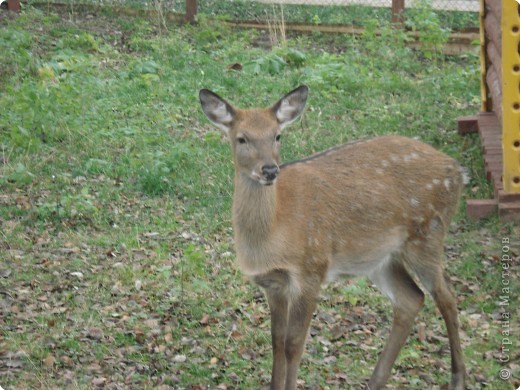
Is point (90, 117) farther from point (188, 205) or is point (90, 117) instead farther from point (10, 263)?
point (10, 263)

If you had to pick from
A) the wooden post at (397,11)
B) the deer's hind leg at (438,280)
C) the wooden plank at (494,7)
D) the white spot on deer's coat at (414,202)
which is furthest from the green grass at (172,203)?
the wooden plank at (494,7)

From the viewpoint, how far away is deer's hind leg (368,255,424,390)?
6703mm

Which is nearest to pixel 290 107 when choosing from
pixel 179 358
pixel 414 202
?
pixel 414 202

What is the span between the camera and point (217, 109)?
664 centimetres

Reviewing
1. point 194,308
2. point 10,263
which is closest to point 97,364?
point 194,308

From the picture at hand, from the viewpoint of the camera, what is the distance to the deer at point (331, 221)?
6.36 m

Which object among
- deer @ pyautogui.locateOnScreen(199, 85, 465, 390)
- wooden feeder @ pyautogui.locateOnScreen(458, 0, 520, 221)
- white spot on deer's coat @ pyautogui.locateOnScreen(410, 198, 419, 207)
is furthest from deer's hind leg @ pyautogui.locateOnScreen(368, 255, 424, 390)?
wooden feeder @ pyautogui.locateOnScreen(458, 0, 520, 221)

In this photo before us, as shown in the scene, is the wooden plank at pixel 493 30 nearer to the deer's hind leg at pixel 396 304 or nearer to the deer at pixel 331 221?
the deer at pixel 331 221

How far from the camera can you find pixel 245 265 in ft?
20.9

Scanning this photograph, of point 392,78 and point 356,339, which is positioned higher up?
point 392,78

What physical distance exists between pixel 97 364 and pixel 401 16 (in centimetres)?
933

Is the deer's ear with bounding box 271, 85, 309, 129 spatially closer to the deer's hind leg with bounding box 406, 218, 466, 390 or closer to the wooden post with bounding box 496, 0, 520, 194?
the deer's hind leg with bounding box 406, 218, 466, 390

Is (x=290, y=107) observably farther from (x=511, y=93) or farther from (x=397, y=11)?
(x=397, y=11)

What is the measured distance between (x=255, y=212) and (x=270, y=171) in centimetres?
31
